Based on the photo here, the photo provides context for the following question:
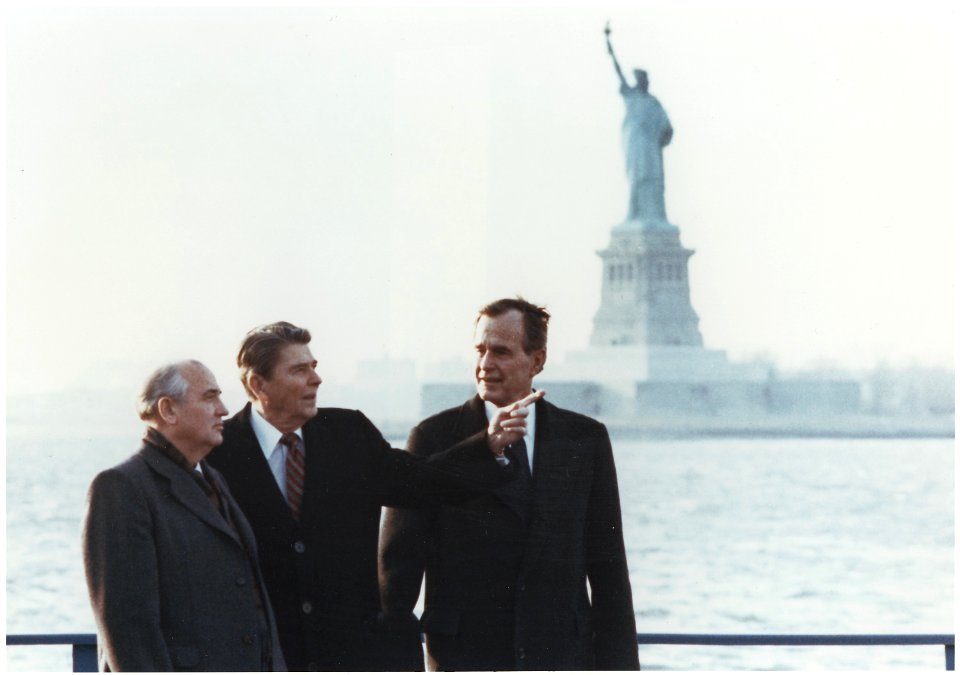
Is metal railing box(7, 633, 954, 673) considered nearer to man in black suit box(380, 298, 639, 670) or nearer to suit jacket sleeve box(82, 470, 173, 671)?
man in black suit box(380, 298, 639, 670)

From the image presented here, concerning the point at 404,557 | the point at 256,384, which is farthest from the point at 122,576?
the point at 404,557

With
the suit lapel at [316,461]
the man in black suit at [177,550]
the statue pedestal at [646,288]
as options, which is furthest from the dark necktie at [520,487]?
the statue pedestal at [646,288]

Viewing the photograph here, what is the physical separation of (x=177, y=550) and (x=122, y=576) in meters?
0.15

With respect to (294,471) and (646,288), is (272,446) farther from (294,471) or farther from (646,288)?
(646,288)

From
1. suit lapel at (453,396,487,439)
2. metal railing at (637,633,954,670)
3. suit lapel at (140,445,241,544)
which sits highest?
suit lapel at (453,396,487,439)

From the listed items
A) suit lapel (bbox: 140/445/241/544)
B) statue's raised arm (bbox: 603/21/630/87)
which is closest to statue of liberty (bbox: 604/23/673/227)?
statue's raised arm (bbox: 603/21/630/87)

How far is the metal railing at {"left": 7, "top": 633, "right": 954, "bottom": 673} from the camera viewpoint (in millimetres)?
3389

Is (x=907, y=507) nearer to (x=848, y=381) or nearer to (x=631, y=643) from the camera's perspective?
(x=848, y=381)

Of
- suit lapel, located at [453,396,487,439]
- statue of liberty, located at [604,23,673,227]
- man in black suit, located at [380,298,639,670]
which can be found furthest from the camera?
statue of liberty, located at [604,23,673,227]

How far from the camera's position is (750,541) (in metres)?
18.3

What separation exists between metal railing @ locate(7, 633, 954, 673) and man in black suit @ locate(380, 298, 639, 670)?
128 millimetres

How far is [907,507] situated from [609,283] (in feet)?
38.6

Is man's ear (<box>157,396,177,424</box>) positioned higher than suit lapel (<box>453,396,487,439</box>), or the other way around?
→ suit lapel (<box>453,396,487,439</box>)

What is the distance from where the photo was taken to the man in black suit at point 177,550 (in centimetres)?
282
